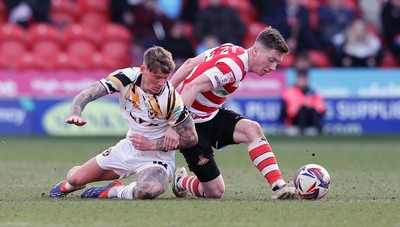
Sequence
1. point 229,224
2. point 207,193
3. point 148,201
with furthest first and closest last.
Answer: point 207,193, point 148,201, point 229,224

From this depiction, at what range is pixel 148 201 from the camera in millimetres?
8734

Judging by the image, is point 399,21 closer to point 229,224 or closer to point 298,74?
point 298,74

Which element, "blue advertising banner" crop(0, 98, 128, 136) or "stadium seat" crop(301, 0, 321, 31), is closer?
"blue advertising banner" crop(0, 98, 128, 136)

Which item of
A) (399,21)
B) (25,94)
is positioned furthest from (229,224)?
(399,21)

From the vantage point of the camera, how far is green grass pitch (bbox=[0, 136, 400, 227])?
24.3 ft

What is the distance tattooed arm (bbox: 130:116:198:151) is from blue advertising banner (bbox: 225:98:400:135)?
1011 centimetres

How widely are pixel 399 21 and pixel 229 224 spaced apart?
15.0 meters

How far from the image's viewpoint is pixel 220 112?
31.8 feet

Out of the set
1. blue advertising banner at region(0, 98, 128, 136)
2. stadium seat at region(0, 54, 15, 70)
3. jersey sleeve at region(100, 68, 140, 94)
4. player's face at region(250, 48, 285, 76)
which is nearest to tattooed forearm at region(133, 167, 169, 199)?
jersey sleeve at region(100, 68, 140, 94)

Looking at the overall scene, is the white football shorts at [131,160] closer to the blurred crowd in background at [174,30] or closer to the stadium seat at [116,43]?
the blurred crowd in background at [174,30]

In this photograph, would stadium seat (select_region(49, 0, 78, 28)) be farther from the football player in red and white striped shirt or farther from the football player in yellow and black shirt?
the football player in yellow and black shirt

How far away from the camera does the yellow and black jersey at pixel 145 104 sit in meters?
8.77

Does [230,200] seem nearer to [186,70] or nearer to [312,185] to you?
[312,185]

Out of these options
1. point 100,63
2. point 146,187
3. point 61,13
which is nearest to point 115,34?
point 100,63
